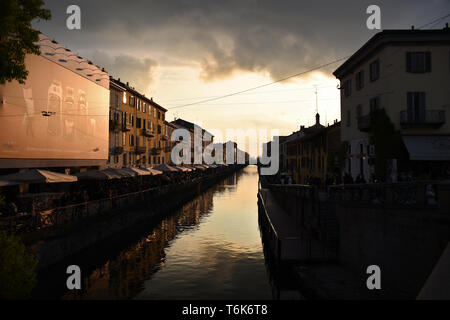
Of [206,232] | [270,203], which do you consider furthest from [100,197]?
[270,203]

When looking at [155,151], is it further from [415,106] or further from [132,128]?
[415,106]

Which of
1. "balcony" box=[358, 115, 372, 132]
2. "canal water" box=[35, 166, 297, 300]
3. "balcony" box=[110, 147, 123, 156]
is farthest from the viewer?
"balcony" box=[110, 147, 123, 156]

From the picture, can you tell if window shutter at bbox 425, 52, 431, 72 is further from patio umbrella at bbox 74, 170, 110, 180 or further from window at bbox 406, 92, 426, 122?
patio umbrella at bbox 74, 170, 110, 180

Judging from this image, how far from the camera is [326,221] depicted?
59.7 ft

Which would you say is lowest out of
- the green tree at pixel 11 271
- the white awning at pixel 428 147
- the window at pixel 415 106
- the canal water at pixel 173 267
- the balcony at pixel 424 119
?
the canal water at pixel 173 267

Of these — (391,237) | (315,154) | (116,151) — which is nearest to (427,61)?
(391,237)

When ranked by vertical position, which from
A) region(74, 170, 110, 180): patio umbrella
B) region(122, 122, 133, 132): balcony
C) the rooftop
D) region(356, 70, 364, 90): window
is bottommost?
region(74, 170, 110, 180): patio umbrella

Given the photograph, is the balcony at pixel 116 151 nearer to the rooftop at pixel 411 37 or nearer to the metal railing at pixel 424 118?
the rooftop at pixel 411 37

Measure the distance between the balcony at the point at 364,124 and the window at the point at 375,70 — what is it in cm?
300

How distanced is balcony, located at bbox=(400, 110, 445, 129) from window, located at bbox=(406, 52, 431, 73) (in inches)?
116

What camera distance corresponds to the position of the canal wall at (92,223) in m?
15.3

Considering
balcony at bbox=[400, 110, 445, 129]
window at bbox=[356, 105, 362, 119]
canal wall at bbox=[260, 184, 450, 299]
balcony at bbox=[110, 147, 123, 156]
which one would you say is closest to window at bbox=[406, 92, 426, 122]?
balcony at bbox=[400, 110, 445, 129]

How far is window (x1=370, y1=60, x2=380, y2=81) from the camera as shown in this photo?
2506 centimetres

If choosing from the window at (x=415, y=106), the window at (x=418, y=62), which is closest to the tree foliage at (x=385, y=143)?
the window at (x=415, y=106)
